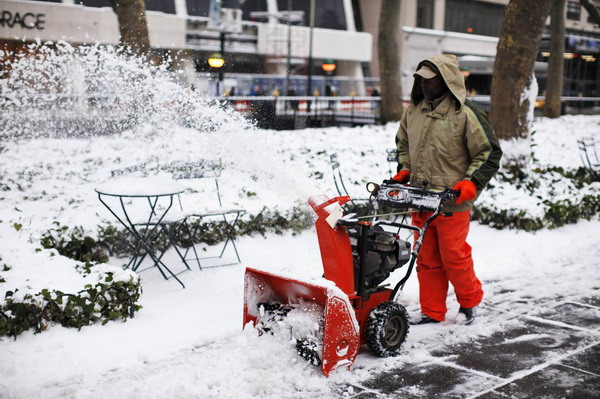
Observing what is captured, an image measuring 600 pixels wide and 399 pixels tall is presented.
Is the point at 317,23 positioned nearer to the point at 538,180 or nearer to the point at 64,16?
the point at 64,16

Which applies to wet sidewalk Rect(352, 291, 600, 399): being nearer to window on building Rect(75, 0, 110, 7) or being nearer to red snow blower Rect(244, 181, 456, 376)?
red snow blower Rect(244, 181, 456, 376)

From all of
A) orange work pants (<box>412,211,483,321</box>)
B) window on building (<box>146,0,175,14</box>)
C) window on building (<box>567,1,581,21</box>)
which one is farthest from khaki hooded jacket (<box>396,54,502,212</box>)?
window on building (<box>567,1,581,21</box>)

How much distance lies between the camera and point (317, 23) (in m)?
38.6

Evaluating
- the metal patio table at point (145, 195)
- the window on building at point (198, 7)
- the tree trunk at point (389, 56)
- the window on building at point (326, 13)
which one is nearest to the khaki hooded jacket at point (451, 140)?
the metal patio table at point (145, 195)

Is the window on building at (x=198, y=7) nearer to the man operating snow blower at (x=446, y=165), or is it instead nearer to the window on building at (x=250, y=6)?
the window on building at (x=250, y=6)

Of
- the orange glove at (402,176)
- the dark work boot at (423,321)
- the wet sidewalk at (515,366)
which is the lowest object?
the wet sidewalk at (515,366)

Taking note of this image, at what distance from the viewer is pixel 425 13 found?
43375 mm

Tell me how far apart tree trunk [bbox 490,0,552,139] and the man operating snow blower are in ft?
20.8

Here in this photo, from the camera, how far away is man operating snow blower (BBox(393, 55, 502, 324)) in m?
4.76

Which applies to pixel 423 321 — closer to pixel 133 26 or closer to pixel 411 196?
pixel 411 196

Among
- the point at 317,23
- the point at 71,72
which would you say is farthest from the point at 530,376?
the point at 317,23

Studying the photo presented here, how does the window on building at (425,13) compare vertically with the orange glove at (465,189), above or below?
above

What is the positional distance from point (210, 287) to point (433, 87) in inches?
102

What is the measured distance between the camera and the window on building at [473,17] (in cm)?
4591
